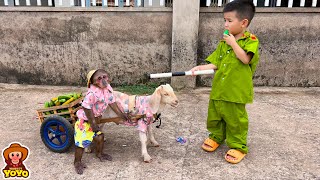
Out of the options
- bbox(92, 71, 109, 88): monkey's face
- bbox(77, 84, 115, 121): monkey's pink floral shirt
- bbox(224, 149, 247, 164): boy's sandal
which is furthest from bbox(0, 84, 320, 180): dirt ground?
Answer: bbox(92, 71, 109, 88): monkey's face

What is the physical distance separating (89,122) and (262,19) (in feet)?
11.8

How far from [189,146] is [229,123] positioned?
1.87 ft

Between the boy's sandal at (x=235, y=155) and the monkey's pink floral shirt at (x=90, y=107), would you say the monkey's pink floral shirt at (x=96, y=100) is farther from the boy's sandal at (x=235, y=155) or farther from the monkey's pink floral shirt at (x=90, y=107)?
the boy's sandal at (x=235, y=155)

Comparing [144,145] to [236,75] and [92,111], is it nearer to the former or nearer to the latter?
[92,111]

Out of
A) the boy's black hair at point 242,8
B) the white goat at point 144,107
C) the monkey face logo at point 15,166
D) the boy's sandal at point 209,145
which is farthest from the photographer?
the boy's sandal at point 209,145

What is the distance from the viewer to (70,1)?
5.85 metres

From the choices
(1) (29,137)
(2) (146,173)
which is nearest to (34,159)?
(1) (29,137)

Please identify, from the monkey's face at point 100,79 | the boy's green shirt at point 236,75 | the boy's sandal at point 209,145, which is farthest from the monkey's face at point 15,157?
the boy's green shirt at point 236,75

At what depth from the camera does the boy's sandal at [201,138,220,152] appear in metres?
3.56

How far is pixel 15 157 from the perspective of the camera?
3.04 m

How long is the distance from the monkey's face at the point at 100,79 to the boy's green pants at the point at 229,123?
114 cm

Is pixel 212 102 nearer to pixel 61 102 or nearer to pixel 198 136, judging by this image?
pixel 198 136

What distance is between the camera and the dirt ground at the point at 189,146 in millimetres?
3164

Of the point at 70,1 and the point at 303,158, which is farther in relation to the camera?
the point at 70,1
